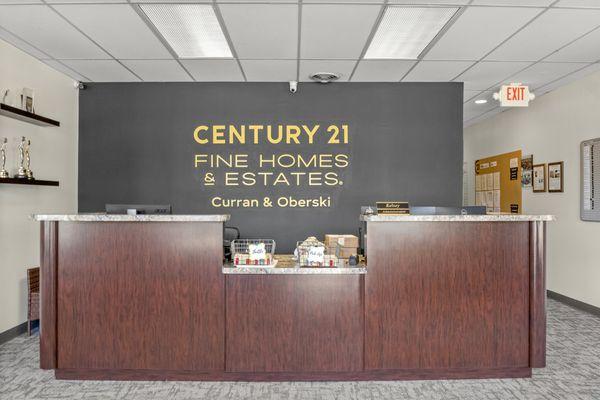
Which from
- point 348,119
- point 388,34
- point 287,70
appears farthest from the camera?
point 348,119

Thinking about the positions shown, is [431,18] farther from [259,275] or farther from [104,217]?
[104,217]

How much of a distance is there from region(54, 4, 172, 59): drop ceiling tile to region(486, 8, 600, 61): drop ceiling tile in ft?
11.2

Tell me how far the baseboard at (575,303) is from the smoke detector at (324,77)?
4.27 meters

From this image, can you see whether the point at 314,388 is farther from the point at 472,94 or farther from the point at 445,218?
the point at 472,94

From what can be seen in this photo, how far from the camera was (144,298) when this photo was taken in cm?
307

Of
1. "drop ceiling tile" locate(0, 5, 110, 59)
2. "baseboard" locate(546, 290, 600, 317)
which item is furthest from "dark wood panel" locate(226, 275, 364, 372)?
"baseboard" locate(546, 290, 600, 317)

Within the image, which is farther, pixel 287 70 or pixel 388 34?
pixel 287 70

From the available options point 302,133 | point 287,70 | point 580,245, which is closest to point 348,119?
point 302,133

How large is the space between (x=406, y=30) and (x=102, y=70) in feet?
11.3

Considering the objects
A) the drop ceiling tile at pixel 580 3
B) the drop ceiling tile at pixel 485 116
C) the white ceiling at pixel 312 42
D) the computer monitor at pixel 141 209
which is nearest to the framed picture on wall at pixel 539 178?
the drop ceiling tile at pixel 485 116

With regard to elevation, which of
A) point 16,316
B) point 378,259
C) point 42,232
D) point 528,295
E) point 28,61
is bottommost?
point 16,316

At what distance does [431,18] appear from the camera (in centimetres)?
353

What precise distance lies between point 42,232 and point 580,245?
6079mm

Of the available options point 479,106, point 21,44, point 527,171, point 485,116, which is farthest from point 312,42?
point 485,116
